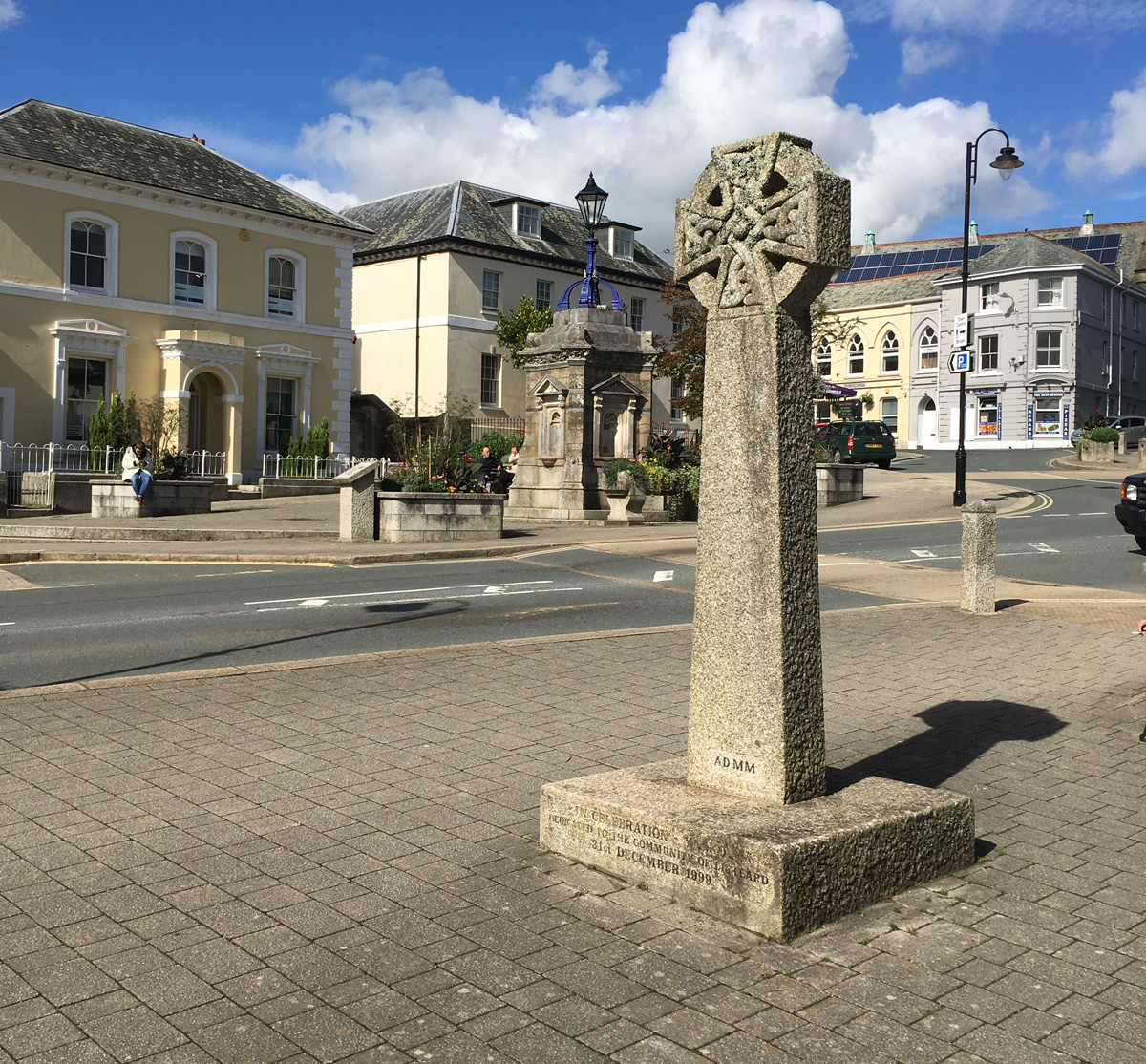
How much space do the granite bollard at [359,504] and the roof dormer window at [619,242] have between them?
33.6m

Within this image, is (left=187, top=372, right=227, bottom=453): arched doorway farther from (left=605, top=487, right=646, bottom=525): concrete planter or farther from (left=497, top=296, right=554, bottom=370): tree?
(left=605, top=487, right=646, bottom=525): concrete planter

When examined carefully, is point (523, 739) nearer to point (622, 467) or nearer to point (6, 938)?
point (6, 938)

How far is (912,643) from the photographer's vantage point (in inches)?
403

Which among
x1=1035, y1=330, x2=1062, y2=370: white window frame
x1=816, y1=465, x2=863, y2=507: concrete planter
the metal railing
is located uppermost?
x1=1035, y1=330, x2=1062, y2=370: white window frame

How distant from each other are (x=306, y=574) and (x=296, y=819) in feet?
36.2

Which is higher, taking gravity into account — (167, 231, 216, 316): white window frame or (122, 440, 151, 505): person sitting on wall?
(167, 231, 216, 316): white window frame

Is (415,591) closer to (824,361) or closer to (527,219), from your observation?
(527,219)

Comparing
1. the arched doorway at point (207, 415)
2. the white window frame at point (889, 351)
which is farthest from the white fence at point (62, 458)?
the white window frame at point (889, 351)

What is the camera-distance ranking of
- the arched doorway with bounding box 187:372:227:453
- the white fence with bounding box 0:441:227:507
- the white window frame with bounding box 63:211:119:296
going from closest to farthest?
the white fence with bounding box 0:441:227:507 → the white window frame with bounding box 63:211:119:296 → the arched doorway with bounding box 187:372:227:453

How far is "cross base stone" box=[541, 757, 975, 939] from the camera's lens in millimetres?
4039

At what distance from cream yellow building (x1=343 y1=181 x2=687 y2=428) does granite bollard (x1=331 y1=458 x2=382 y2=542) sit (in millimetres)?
24457

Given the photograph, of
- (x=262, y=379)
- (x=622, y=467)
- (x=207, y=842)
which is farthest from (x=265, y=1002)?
(x=262, y=379)

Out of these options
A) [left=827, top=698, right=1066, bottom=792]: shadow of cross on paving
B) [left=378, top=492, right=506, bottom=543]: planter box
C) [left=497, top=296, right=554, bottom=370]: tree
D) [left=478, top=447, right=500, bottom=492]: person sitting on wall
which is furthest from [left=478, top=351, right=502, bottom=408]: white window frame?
[left=827, top=698, right=1066, bottom=792]: shadow of cross on paving

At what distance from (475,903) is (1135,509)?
56.6ft
